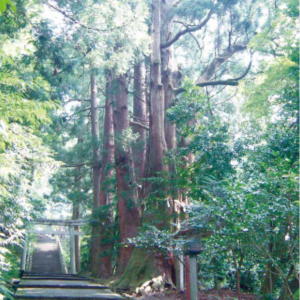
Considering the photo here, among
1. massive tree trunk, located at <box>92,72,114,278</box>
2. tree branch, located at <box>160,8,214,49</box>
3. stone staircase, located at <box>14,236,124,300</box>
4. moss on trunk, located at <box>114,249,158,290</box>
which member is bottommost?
stone staircase, located at <box>14,236,124,300</box>

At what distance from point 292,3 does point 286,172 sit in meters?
2.80

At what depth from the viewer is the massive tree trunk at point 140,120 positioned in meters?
13.2

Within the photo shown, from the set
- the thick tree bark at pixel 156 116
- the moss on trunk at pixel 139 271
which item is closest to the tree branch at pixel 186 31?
the thick tree bark at pixel 156 116

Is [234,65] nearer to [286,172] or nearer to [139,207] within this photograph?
[139,207]

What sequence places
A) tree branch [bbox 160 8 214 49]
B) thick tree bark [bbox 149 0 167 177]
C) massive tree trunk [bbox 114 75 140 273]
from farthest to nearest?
1. massive tree trunk [bbox 114 75 140 273]
2. tree branch [bbox 160 8 214 49]
3. thick tree bark [bbox 149 0 167 177]

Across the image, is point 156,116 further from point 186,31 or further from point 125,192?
point 186,31

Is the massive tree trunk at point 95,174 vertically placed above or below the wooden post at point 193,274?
above

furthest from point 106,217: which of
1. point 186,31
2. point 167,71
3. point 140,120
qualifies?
point 186,31

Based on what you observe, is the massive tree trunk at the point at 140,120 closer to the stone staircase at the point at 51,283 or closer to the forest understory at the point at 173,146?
the forest understory at the point at 173,146

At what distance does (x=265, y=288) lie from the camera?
7211mm

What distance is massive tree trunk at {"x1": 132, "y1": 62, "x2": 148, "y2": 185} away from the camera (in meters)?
13.2

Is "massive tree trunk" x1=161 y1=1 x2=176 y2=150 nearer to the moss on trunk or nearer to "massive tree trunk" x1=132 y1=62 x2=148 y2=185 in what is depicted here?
"massive tree trunk" x1=132 y1=62 x2=148 y2=185

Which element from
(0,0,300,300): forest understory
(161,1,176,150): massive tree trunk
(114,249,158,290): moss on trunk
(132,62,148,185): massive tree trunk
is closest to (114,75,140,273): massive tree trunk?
(0,0,300,300): forest understory

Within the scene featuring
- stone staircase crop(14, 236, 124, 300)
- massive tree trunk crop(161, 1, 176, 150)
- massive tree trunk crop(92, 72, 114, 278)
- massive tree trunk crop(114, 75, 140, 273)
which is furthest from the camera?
massive tree trunk crop(92, 72, 114, 278)
